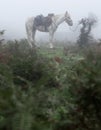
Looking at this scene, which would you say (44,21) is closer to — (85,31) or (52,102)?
(85,31)

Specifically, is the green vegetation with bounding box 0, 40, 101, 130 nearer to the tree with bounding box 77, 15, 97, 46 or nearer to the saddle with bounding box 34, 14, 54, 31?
the tree with bounding box 77, 15, 97, 46

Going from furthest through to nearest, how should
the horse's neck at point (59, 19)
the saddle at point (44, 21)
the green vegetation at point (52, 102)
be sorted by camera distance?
the horse's neck at point (59, 19), the saddle at point (44, 21), the green vegetation at point (52, 102)

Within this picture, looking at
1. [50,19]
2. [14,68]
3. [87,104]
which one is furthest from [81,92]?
[50,19]

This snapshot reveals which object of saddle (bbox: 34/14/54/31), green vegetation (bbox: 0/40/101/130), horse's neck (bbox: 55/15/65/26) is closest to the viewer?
green vegetation (bbox: 0/40/101/130)

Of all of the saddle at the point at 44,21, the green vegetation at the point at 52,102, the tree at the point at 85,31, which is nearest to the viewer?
the green vegetation at the point at 52,102

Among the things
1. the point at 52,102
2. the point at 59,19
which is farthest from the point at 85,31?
the point at 52,102

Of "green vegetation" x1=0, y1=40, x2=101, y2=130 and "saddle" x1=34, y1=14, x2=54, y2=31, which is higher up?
"green vegetation" x1=0, y1=40, x2=101, y2=130

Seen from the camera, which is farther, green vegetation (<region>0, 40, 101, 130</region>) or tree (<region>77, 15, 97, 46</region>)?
tree (<region>77, 15, 97, 46</region>)

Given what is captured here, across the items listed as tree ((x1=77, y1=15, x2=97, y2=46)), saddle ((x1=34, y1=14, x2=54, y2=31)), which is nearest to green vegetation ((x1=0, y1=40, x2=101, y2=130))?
tree ((x1=77, y1=15, x2=97, y2=46))

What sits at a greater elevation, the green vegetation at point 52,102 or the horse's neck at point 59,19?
the green vegetation at point 52,102

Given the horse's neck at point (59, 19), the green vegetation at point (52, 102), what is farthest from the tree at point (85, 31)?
the green vegetation at point (52, 102)

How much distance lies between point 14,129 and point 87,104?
Result: 7.16ft

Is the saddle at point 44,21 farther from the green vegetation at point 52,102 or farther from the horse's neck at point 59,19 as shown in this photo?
the green vegetation at point 52,102

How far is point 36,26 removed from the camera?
918 inches
